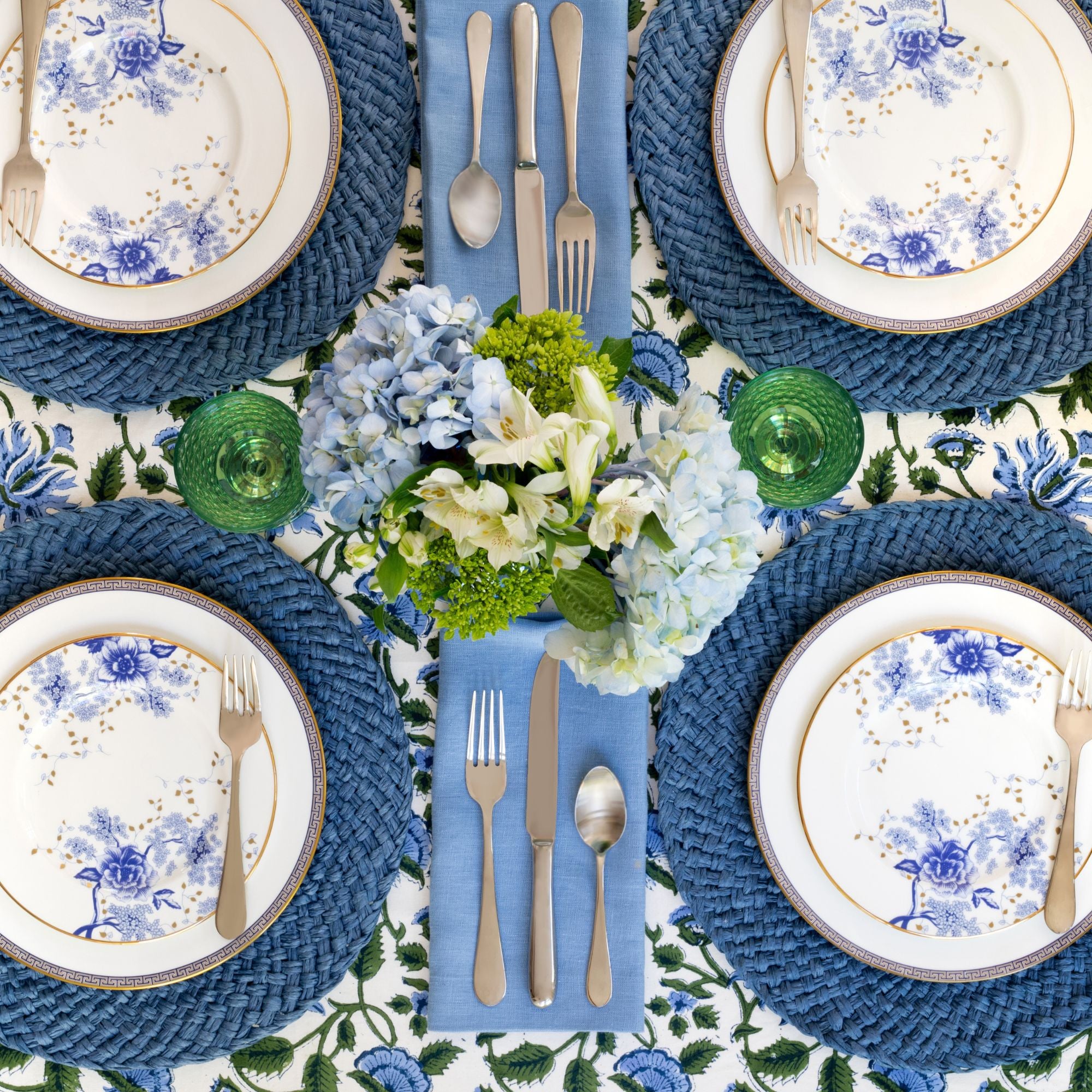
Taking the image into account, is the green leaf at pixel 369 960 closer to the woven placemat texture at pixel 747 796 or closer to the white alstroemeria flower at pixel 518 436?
the woven placemat texture at pixel 747 796

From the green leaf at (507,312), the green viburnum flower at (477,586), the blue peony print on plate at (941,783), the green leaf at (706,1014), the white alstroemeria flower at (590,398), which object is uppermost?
the green leaf at (507,312)

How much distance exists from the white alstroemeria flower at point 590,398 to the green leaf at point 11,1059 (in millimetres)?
941

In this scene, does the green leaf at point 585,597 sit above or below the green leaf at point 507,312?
below

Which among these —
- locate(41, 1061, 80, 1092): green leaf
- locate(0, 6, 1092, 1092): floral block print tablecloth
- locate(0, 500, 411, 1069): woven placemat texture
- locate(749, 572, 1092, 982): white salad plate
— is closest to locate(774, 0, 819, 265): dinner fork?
locate(0, 6, 1092, 1092): floral block print tablecloth

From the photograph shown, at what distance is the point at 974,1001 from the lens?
3.22 feet

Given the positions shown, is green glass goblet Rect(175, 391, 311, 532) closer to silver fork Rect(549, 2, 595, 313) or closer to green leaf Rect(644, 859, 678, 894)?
silver fork Rect(549, 2, 595, 313)

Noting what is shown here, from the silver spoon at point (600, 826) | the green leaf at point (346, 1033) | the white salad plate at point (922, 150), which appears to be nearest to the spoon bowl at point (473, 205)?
the white salad plate at point (922, 150)

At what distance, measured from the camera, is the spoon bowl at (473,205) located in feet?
3.11

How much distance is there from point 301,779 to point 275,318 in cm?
48

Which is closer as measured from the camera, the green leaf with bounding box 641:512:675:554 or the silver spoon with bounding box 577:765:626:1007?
the green leaf with bounding box 641:512:675:554

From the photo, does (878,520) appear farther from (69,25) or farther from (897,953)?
(69,25)

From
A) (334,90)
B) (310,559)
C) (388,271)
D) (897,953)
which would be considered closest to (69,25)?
(334,90)

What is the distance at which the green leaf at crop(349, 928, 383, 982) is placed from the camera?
1000 millimetres

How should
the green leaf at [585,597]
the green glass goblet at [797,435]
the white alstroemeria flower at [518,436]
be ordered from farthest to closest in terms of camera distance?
the green glass goblet at [797,435] → the green leaf at [585,597] → the white alstroemeria flower at [518,436]
